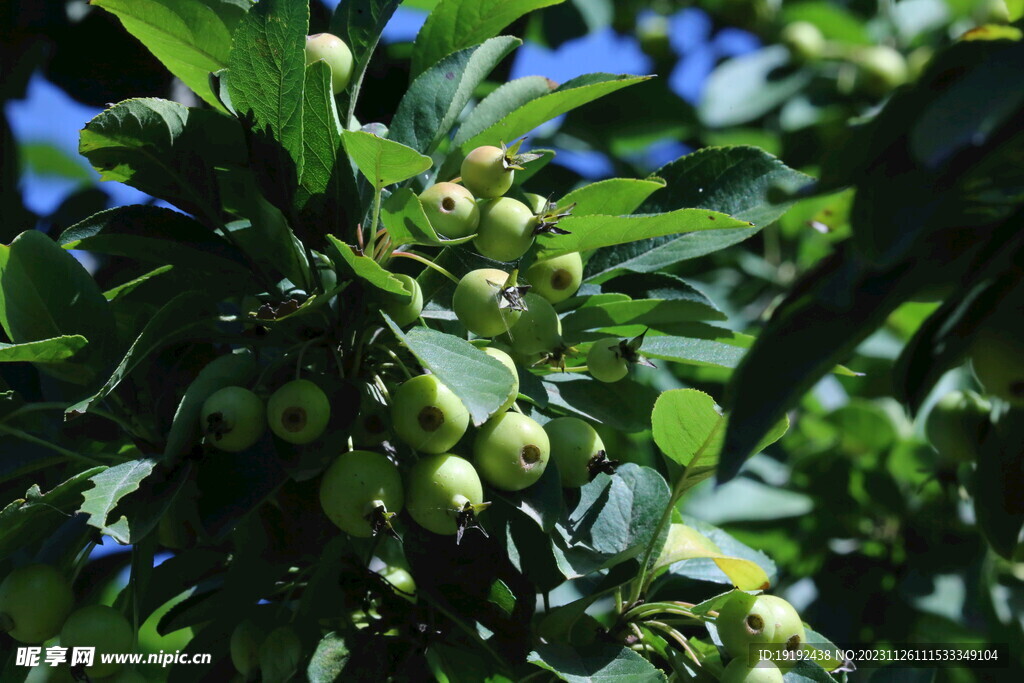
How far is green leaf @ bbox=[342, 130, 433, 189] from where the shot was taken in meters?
0.99

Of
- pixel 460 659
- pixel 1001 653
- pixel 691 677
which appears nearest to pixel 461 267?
pixel 460 659

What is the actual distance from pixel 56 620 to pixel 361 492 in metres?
0.40

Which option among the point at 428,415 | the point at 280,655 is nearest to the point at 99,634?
the point at 280,655

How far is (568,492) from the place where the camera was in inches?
45.7

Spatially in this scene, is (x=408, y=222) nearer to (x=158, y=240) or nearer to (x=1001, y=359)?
(x=158, y=240)

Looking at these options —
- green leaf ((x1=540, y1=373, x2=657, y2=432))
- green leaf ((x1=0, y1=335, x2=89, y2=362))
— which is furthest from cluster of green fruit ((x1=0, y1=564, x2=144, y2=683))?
green leaf ((x1=540, y1=373, x2=657, y2=432))

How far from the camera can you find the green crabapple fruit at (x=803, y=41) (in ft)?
10.2

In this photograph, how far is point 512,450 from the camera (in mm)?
1031

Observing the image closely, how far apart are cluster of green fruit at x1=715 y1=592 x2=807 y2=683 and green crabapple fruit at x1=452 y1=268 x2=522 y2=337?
0.42m

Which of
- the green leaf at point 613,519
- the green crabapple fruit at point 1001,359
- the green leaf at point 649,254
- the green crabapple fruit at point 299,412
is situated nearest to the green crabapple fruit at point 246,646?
the green crabapple fruit at point 299,412

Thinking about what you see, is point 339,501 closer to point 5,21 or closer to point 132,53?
point 132,53

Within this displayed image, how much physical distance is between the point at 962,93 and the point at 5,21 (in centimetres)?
207

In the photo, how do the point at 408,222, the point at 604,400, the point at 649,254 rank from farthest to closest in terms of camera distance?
the point at 649,254 < the point at 604,400 < the point at 408,222

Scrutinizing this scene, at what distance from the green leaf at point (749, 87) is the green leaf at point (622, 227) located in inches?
74.5
